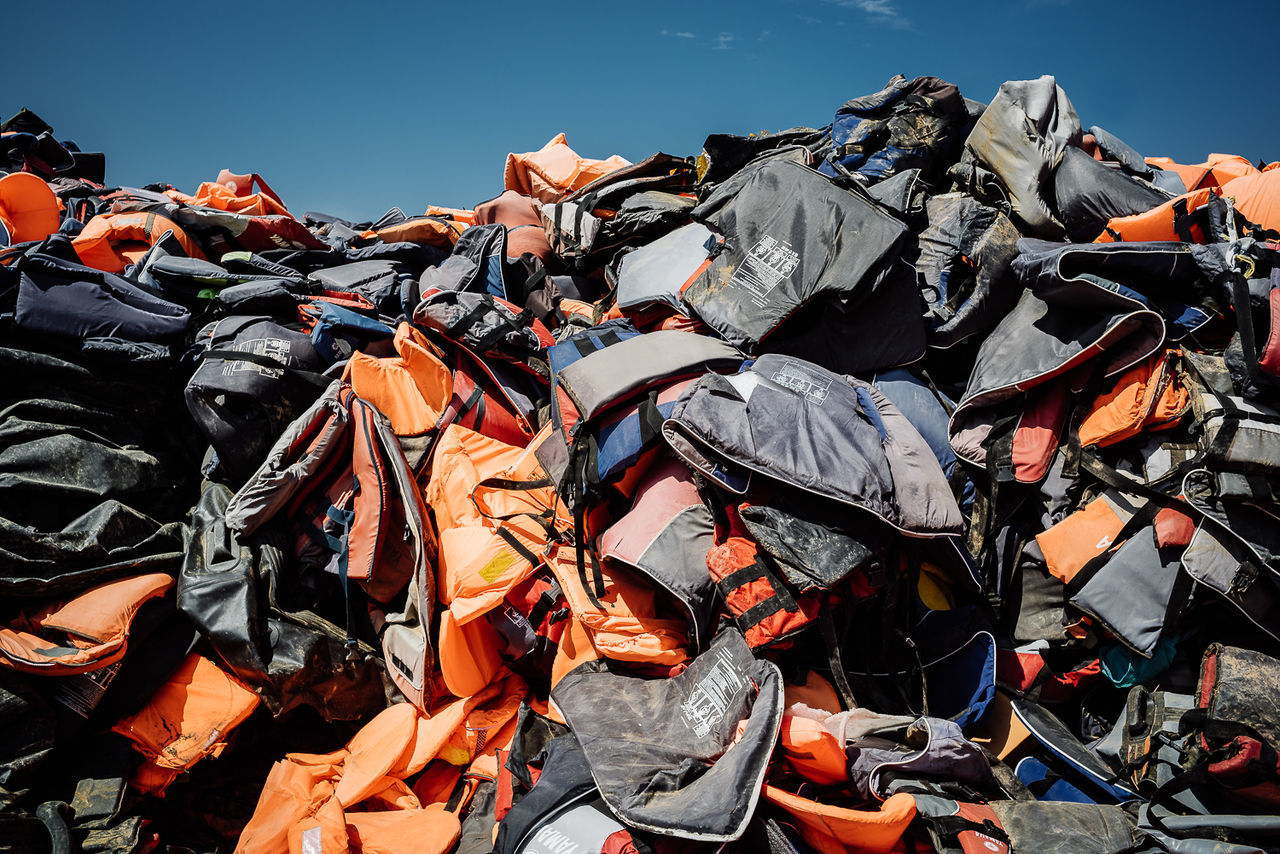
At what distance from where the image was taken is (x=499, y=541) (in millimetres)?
2635

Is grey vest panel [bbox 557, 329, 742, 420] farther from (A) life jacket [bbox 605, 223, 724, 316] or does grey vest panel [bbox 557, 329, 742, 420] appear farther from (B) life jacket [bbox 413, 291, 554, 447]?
(B) life jacket [bbox 413, 291, 554, 447]

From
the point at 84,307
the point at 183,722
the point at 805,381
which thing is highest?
the point at 84,307

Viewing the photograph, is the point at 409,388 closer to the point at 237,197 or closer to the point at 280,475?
the point at 280,475

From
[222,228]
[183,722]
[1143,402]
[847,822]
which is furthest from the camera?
[222,228]

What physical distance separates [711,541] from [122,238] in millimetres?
3847

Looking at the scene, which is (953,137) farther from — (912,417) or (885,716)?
(885,716)

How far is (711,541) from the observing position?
2.33 meters

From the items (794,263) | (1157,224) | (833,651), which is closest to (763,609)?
(833,651)

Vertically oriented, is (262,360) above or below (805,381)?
above

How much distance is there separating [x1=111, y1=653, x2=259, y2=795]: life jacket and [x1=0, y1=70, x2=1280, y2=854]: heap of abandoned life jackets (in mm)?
13

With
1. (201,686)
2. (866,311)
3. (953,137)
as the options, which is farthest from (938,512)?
(201,686)

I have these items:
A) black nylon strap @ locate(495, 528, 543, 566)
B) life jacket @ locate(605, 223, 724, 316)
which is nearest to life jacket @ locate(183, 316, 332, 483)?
black nylon strap @ locate(495, 528, 543, 566)

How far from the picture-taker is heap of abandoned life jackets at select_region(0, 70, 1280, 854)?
205cm

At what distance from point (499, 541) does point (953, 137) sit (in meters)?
2.86
